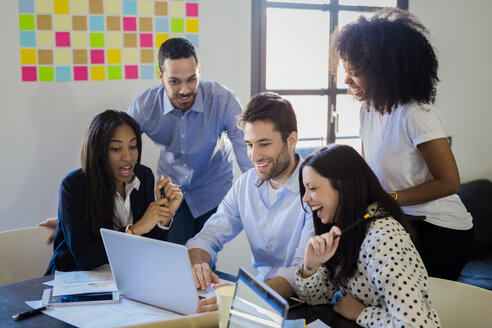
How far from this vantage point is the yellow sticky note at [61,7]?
2660mm

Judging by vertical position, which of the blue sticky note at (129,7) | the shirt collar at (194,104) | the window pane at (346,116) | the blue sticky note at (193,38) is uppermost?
the blue sticky note at (129,7)

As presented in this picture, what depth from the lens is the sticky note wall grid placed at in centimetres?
263

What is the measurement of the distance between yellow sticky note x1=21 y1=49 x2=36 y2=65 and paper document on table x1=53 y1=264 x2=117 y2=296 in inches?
48.6

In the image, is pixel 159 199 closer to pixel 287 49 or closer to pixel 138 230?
pixel 138 230

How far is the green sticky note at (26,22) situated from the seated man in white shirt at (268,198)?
1.24 m

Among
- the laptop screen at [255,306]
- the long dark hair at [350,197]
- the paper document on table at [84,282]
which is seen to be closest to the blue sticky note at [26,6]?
the paper document on table at [84,282]

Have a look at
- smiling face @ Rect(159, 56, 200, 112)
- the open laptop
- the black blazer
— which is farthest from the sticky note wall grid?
the open laptop

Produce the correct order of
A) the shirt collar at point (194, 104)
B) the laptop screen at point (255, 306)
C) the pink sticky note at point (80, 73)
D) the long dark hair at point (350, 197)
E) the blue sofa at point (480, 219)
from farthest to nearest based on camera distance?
the blue sofa at point (480, 219) → the pink sticky note at point (80, 73) → the shirt collar at point (194, 104) → the long dark hair at point (350, 197) → the laptop screen at point (255, 306)

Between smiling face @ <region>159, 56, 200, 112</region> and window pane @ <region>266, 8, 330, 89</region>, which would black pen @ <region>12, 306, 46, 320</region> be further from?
window pane @ <region>266, 8, 330, 89</region>

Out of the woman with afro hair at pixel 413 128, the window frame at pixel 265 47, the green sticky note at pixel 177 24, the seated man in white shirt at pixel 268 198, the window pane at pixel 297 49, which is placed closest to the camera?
the woman with afro hair at pixel 413 128

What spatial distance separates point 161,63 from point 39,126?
2.47ft

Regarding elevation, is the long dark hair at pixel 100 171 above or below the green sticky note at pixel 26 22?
below

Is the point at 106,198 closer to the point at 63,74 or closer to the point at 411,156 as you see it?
the point at 63,74

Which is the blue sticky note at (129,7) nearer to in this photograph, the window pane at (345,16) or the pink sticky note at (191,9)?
the pink sticky note at (191,9)
